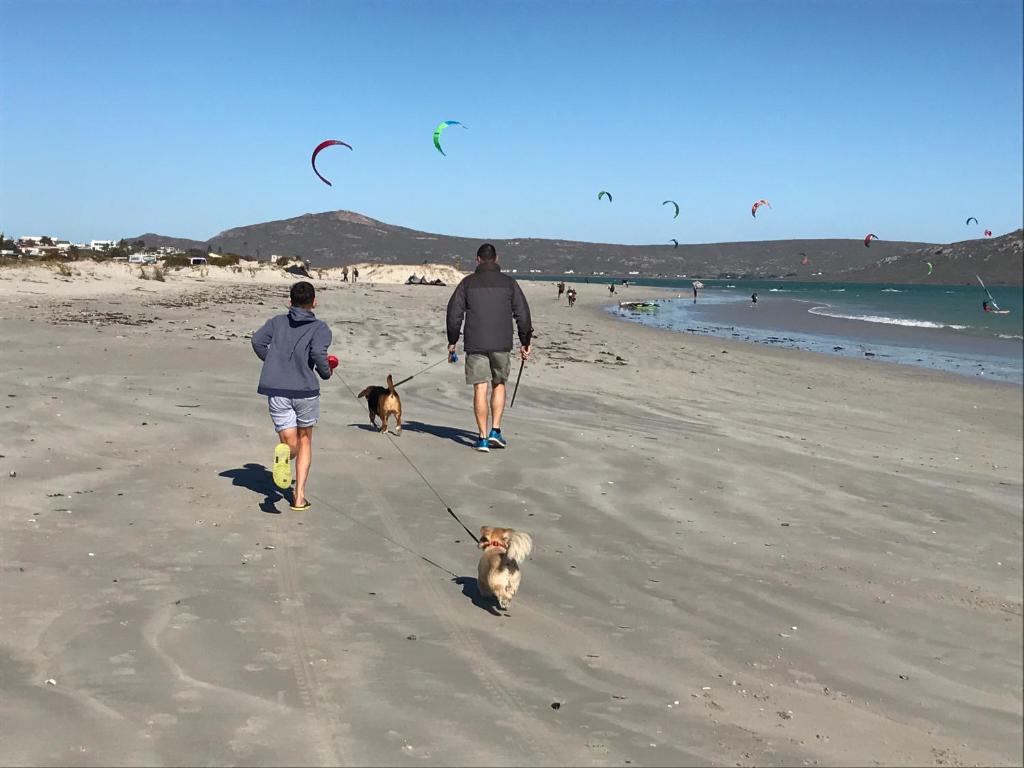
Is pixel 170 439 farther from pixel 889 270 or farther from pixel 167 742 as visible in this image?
pixel 889 270

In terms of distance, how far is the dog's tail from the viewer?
4.46 m

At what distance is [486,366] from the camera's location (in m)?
8.17

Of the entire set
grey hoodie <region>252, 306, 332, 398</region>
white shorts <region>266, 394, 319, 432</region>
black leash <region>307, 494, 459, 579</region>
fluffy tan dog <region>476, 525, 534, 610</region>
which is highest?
grey hoodie <region>252, 306, 332, 398</region>

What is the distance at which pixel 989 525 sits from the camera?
20.0ft

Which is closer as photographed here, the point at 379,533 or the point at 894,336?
the point at 379,533

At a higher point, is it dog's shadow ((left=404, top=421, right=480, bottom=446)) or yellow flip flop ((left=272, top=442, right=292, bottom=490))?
yellow flip flop ((left=272, top=442, right=292, bottom=490))

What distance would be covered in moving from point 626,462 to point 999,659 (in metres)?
3.91

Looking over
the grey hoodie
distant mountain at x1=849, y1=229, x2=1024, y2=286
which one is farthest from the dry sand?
distant mountain at x1=849, y1=229, x2=1024, y2=286

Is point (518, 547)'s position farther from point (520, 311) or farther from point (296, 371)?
point (520, 311)

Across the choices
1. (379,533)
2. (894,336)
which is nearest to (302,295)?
(379,533)

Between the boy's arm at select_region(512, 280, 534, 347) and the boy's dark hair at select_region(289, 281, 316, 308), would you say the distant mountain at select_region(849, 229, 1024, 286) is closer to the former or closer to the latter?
the boy's arm at select_region(512, 280, 534, 347)

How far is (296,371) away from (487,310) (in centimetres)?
268

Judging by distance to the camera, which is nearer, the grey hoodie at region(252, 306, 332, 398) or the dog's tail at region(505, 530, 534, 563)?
the dog's tail at region(505, 530, 534, 563)

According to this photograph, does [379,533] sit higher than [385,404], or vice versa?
[385,404]
